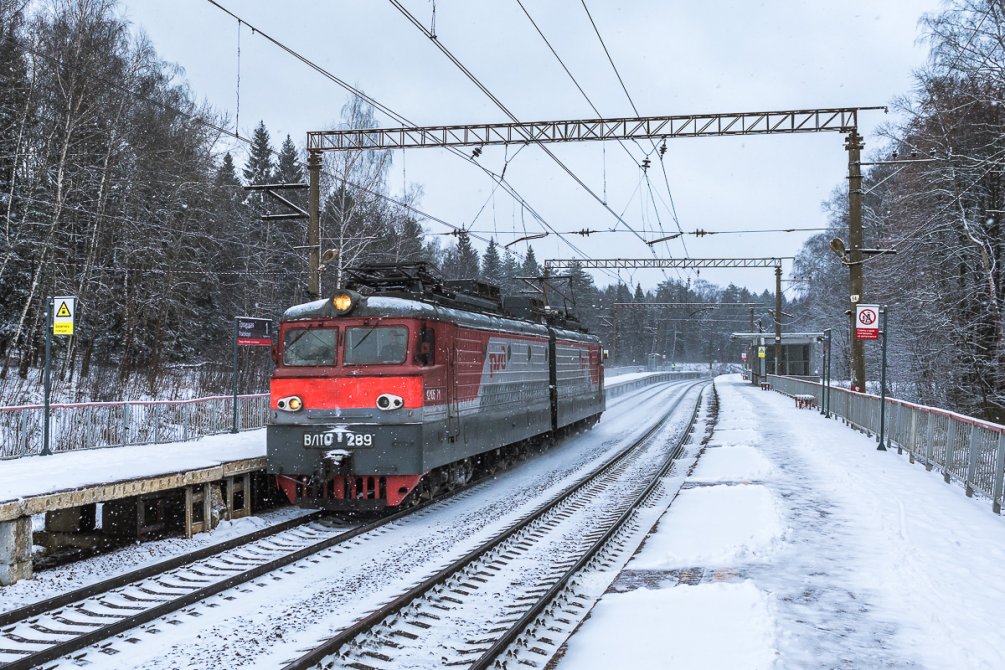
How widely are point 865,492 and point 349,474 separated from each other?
7.13 metres

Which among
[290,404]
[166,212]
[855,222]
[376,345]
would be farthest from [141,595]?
[166,212]

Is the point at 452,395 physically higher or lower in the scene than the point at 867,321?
lower

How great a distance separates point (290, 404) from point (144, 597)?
150 inches

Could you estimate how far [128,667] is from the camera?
5551mm

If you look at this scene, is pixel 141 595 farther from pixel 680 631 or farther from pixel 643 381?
pixel 643 381

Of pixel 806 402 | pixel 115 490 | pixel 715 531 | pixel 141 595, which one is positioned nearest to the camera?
pixel 141 595

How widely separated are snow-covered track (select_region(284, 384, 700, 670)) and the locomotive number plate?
205cm

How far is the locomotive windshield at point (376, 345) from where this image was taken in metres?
10.5

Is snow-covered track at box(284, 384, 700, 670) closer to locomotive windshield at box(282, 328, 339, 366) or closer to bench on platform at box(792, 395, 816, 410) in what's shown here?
locomotive windshield at box(282, 328, 339, 366)

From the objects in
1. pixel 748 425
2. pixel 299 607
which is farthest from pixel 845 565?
pixel 748 425

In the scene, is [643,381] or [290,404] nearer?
[290,404]

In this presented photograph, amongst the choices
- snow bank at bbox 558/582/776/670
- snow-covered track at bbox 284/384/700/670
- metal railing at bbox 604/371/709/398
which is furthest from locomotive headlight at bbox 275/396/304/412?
metal railing at bbox 604/371/709/398

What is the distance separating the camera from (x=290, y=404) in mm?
10562

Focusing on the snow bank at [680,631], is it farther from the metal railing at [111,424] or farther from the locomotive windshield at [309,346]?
the metal railing at [111,424]
